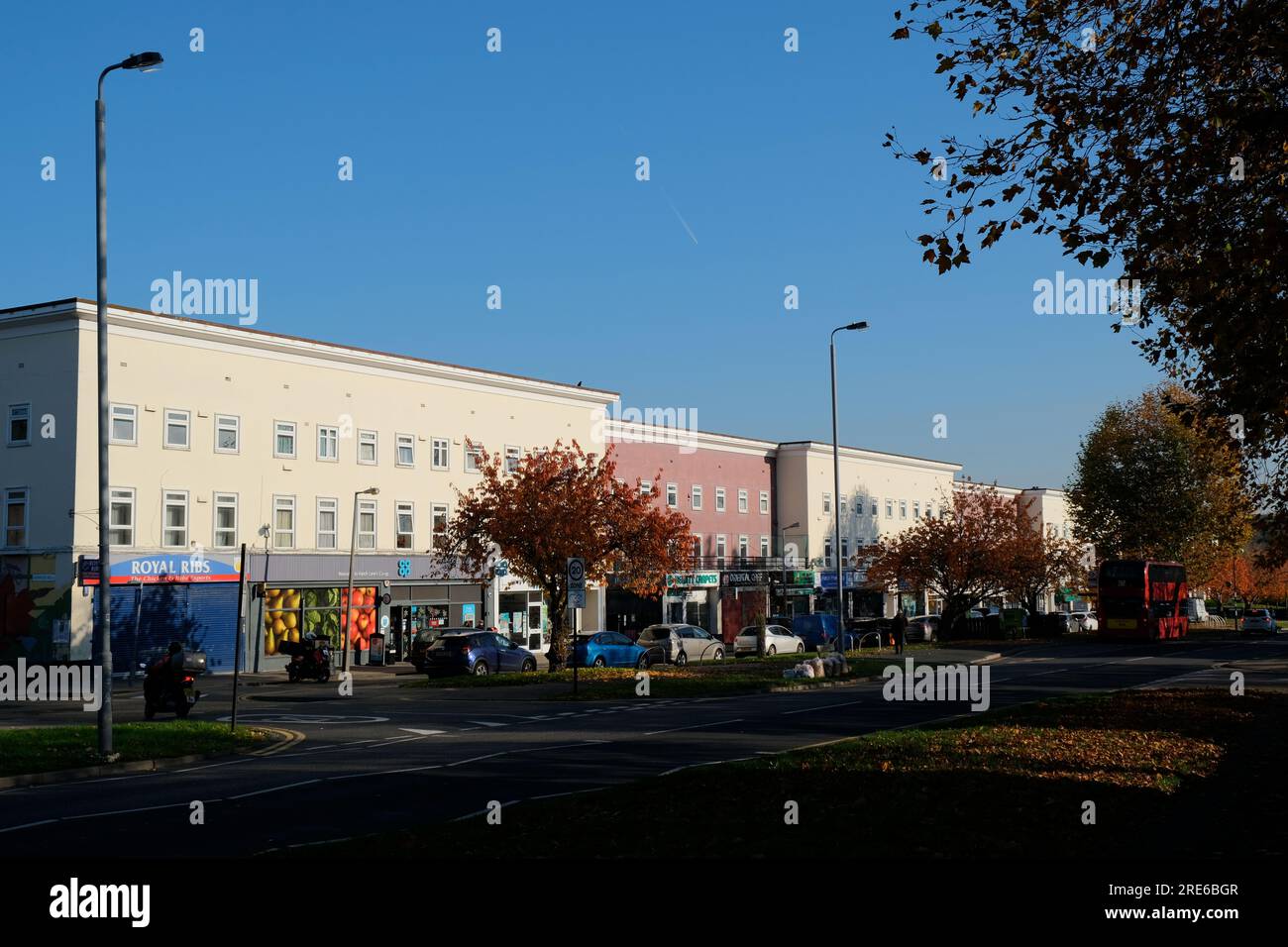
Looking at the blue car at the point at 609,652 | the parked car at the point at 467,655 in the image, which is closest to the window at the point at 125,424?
the parked car at the point at 467,655

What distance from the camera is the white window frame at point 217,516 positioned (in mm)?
44406

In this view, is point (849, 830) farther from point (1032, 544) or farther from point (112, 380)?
point (1032, 544)

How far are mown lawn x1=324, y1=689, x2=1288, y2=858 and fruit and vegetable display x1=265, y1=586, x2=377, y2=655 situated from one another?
32942mm

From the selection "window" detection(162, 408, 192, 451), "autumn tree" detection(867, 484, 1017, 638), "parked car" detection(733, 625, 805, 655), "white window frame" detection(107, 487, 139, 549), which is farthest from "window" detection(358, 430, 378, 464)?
"autumn tree" detection(867, 484, 1017, 638)

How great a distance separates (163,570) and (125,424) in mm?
5088

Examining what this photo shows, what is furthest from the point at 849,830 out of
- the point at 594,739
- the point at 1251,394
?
the point at 594,739

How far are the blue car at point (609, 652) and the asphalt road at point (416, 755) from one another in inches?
280

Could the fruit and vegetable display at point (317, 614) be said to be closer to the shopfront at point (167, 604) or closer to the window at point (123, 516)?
the shopfront at point (167, 604)

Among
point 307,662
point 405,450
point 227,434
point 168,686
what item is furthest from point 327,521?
point 168,686

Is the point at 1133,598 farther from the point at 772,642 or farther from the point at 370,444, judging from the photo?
the point at 370,444

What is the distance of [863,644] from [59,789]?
4666 centimetres

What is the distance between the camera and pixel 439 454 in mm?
53656

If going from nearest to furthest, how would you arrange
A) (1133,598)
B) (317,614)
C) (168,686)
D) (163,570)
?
(168,686) < (163,570) < (317,614) < (1133,598)

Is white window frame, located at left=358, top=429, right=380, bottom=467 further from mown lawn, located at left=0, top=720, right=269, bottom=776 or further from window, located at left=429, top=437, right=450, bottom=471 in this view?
mown lawn, located at left=0, top=720, right=269, bottom=776
